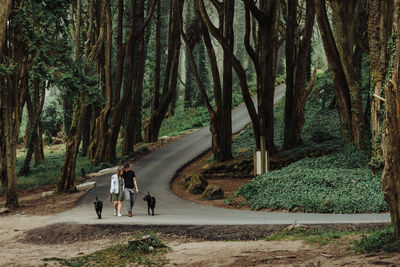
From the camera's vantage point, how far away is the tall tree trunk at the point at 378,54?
56.2 ft

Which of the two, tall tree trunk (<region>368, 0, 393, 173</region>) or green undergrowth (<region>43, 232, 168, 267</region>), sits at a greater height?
tall tree trunk (<region>368, 0, 393, 173</region>)

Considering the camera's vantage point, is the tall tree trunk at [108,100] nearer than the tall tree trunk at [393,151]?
No

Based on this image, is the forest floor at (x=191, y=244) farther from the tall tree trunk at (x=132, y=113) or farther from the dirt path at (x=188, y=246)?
the tall tree trunk at (x=132, y=113)

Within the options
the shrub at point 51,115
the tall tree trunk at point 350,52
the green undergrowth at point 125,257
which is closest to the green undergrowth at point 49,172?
the tall tree trunk at point 350,52

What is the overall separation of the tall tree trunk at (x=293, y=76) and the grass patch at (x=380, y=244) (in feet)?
57.6

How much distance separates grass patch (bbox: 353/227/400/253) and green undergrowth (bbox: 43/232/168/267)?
146 inches

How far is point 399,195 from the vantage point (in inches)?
352

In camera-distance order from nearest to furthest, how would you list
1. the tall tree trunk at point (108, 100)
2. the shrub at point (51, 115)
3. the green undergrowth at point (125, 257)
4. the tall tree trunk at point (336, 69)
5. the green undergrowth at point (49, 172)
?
the green undergrowth at point (125, 257) < the tall tree trunk at point (336, 69) < the green undergrowth at point (49, 172) < the tall tree trunk at point (108, 100) < the shrub at point (51, 115)

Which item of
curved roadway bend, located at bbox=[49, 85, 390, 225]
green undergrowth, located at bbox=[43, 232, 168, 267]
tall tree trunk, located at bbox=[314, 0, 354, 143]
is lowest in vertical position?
green undergrowth, located at bbox=[43, 232, 168, 267]

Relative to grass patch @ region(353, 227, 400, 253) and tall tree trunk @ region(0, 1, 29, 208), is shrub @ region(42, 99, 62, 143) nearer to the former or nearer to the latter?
tall tree trunk @ region(0, 1, 29, 208)

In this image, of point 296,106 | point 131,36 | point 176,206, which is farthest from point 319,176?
point 131,36

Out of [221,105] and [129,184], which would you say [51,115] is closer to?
[221,105]

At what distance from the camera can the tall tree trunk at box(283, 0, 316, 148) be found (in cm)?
2616

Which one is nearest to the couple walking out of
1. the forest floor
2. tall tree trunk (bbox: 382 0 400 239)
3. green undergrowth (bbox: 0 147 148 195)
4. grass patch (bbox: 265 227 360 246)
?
the forest floor
